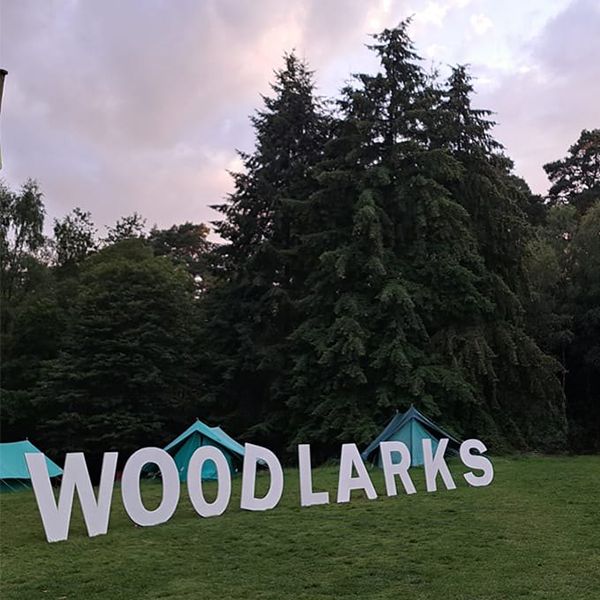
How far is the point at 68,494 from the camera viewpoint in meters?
7.26

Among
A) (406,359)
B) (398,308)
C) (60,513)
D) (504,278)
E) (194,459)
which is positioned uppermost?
(504,278)

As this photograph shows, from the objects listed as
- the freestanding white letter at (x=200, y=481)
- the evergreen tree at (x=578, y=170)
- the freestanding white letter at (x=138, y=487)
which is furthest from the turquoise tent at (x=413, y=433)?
the evergreen tree at (x=578, y=170)

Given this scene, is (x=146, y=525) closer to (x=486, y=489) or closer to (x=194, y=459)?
(x=194, y=459)

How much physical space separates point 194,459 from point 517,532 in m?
3.89

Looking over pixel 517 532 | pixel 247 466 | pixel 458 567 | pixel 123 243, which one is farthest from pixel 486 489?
pixel 123 243

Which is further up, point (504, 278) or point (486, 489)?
point (504, 278)

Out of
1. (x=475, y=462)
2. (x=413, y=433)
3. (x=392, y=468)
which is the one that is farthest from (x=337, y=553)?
(x=413, y=433)

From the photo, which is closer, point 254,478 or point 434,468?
point 254,478

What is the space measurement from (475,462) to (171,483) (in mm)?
5183

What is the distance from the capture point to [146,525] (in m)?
7.91

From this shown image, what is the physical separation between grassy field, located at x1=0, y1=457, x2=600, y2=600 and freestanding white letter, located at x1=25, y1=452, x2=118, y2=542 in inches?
8.0

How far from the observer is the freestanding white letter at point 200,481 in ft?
27.1

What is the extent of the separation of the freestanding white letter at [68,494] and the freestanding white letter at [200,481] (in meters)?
1.06

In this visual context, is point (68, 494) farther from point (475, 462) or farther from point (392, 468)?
point (475, 462)
